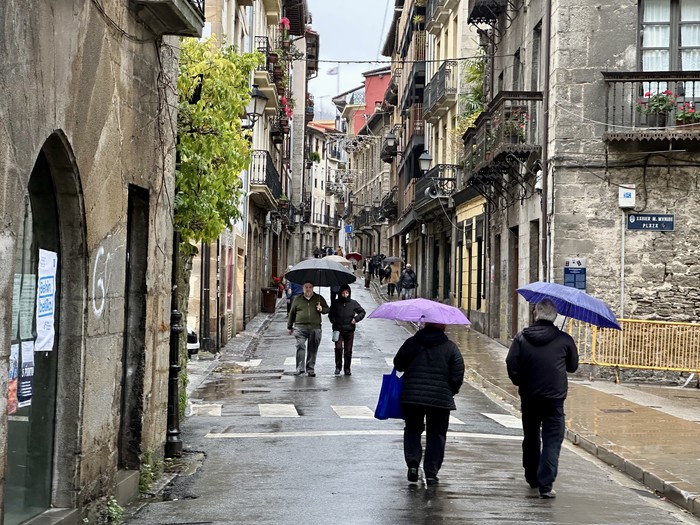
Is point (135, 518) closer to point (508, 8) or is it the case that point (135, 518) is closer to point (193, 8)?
point (193, 8)

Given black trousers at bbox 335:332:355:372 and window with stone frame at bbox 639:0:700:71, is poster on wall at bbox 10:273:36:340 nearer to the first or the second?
black trousers at bbox 335:332:355:372

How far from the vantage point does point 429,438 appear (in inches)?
379

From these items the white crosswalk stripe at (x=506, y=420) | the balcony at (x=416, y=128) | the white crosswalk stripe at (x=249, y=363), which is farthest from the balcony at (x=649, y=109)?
the balcony at (x=416, y=128)

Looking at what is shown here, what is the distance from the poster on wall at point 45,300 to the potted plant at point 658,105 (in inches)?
582

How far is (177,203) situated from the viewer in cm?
1105

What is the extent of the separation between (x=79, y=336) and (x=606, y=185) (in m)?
14.9

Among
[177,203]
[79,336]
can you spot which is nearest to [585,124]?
[177,203]

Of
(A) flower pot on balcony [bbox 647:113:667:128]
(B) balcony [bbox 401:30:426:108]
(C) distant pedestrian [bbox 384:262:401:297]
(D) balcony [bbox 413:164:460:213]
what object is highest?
(B) balcony [bbox 401:30:426:108]

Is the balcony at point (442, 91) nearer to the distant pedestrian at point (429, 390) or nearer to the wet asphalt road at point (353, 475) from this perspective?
the wet asphalt road at point (353, 475)

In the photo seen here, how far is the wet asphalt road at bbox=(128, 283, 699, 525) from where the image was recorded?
838 centimetres

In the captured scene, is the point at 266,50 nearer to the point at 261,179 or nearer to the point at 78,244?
the point at 261,179

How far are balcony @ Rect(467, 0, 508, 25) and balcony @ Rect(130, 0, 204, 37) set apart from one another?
18.6 metres

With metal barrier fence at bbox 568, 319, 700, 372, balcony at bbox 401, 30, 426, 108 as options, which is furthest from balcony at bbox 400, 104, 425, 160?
metal barrier fence at bbox 568, 319, 700, 372

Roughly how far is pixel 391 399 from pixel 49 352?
12.0 ft
